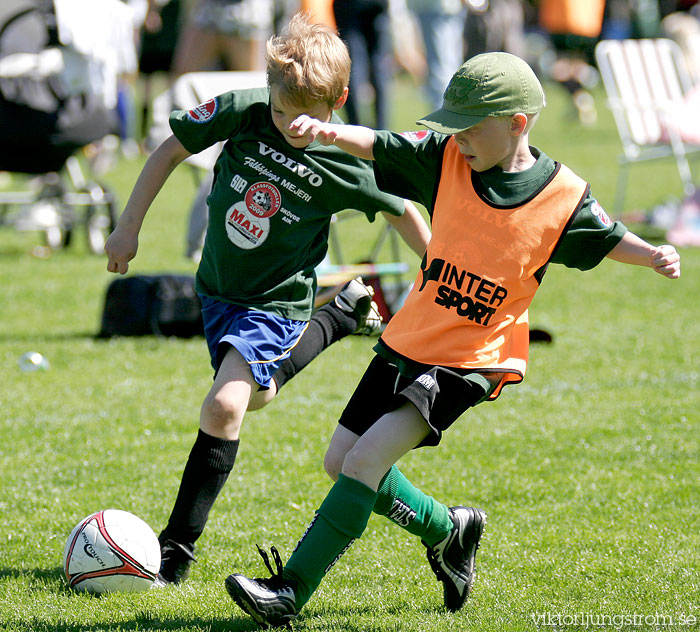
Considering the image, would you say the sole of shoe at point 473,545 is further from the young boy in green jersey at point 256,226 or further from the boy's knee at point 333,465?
the young boy in green jersey at point 256,226

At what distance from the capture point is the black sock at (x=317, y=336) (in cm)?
355

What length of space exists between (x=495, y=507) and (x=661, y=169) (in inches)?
373

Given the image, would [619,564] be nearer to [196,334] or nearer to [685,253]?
[196,334]

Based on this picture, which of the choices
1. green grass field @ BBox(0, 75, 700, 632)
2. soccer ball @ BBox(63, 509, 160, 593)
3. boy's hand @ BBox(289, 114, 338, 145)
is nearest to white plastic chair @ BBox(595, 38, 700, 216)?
green grass field @ BBox(0, 75, 700, 632)

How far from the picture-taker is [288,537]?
3680 mm

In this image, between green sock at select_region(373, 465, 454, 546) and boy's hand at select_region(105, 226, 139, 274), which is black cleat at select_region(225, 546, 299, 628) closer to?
green sock at select_region(373, 465, 454, 546)

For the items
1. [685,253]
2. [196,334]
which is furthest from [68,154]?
[685,253]

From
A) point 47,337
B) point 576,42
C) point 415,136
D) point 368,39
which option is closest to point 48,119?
point 47,337

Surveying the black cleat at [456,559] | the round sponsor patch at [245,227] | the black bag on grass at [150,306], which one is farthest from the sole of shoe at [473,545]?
the black bag on grass at [150,306]

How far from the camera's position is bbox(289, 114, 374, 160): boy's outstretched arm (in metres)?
2.78

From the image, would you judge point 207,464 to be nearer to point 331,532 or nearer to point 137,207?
point 331,532

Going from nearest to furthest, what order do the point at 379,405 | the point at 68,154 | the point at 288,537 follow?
the point at 379,405 < the point at 288,537 < the point at 68,154

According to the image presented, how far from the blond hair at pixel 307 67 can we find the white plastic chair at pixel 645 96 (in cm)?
634

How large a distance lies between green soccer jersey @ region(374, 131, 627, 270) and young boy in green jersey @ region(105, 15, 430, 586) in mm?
308
